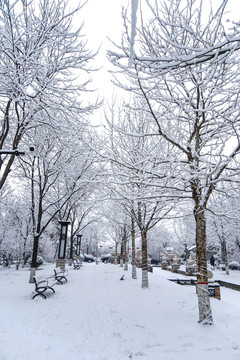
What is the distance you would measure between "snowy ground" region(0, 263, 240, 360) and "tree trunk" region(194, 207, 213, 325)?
0.75 ft

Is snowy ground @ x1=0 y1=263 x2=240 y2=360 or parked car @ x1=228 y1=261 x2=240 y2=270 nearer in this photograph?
snowy ground @ x1=0 y1=263 x2=240 y2=360

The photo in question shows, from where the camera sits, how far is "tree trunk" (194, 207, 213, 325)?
192 inches

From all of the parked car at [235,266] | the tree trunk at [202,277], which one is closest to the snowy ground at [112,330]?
the tree trunk at [202,277]

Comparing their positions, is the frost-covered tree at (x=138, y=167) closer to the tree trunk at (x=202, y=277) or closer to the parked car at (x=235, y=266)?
the tree trunk at (x=202, y=277)

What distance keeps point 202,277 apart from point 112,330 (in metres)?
2.42

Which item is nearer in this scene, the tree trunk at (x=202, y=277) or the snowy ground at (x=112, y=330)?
the snowy ground at (x=112, y=330)

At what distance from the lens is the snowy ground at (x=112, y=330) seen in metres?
3.73

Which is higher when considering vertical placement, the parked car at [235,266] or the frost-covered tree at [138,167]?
the frost-covered tree at [138,167]

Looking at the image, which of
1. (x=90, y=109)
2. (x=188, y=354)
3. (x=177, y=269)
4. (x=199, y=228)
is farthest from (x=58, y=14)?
(x=177, y=269)

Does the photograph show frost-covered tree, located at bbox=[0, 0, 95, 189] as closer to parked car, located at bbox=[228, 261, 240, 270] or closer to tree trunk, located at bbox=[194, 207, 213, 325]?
tree trunk, located at bbox=[194, 207, 213, 325]

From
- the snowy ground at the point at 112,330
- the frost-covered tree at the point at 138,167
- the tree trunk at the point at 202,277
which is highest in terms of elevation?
the frost-covered tree at the point at 138,167

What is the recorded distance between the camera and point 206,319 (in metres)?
4.81

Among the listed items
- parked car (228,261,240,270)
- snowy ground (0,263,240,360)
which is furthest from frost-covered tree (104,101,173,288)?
parked car (228,261,240,270)

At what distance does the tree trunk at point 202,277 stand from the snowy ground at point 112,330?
0.23 metres
